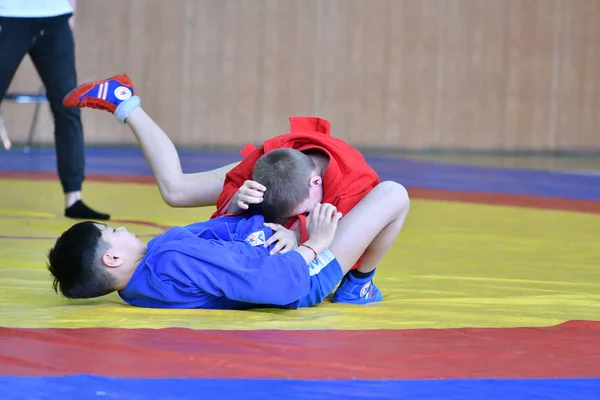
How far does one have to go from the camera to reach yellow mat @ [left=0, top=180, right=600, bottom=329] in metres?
2.09

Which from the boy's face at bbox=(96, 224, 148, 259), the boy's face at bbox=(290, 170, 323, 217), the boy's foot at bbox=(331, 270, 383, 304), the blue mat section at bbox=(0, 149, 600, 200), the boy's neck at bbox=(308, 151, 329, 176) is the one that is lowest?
the blue mat section at bbox=(0, 149, 600, 200)

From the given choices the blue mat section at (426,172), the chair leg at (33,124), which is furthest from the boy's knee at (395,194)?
the chair leg at (33,124)

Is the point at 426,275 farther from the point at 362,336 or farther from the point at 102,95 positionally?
the point at 102,95

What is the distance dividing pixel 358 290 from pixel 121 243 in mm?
580

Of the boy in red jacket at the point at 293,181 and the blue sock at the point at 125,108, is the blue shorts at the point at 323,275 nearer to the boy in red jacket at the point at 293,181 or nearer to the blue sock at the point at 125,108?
the boy in red jacket at the point at 293,181

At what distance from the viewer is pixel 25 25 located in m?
4.05

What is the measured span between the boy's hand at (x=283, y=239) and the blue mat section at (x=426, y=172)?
3268mm

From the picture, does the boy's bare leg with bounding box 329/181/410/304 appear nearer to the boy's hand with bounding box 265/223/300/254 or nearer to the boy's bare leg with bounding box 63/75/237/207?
the boy's hand with bounding box 265/223/300/254

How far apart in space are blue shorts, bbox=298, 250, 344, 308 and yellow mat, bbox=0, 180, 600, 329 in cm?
5

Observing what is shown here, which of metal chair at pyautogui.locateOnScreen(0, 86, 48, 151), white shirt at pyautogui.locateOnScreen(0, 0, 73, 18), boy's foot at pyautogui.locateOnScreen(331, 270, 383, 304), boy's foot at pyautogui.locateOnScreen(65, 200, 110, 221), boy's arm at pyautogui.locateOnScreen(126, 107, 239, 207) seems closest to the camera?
boy's foot at pyautogui.locateOnScreen(331, 270, 383, 304)

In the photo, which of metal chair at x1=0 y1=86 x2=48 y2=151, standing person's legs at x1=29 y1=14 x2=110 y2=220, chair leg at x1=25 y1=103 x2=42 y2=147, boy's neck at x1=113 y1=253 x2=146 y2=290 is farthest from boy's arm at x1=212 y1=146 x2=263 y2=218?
chair leg at x1=25 y1=103 x2=42 y2=147

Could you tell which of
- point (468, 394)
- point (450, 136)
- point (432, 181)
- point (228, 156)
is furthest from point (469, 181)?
point (468, 394)

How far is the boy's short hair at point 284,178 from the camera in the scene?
2.25m

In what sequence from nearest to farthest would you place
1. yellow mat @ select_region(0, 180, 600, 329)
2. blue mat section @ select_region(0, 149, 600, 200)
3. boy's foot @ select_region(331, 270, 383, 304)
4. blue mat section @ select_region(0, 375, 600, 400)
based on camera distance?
1. blue mat section @ select_region(0, 375, 600, 400)
2. yellow mat @ select_region(0, 180, 600, 329)
3. boy's foot @ select_region(331, 270, 383, 304)
4. blue mat section @ select_region(0, 149, 600, 200)
